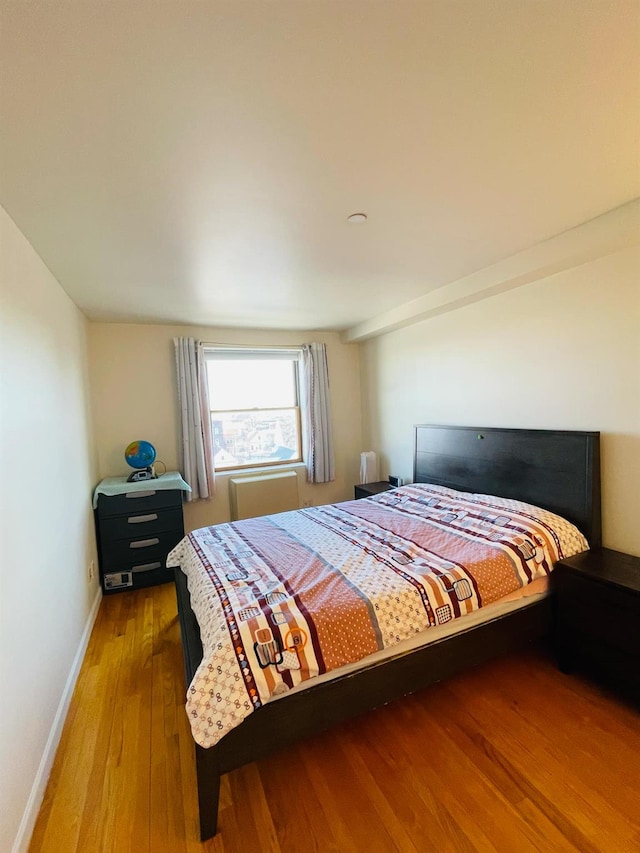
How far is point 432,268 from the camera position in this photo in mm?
2598

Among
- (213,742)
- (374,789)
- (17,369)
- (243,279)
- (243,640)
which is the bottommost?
(374,789)

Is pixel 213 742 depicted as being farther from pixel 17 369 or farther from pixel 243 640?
pixel 17 369

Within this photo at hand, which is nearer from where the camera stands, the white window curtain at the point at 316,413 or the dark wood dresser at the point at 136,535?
the dark wood dresser at the point at 136,535

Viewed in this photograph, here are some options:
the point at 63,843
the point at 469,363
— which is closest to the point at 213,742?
the point at 63,843

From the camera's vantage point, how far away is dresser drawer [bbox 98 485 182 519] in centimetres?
314

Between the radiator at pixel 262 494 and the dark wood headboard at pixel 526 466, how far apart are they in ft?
4.68

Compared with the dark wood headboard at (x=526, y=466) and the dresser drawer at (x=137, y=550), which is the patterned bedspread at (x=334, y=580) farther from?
the dresser drawer at (x=137, y=550)

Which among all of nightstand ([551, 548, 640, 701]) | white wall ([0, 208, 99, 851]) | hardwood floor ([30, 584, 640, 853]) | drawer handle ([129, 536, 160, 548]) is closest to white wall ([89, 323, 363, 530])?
drawer handle ([129, 536, 160, 548])

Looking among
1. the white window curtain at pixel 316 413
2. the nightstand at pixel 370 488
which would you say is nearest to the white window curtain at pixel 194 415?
the white window curtain at pixel 316 413

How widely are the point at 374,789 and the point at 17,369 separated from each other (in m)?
2.17

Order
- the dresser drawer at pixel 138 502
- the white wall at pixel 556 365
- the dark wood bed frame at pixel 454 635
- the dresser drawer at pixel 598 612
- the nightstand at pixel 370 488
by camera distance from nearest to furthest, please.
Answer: the dark wood bed frame at pixel 454 635 < the dresser drawer at pixel 598 612 < the white wall at pixel 556 365 < the dresser drawer at pixel 138 502 < the nightstand at pixel 370 488

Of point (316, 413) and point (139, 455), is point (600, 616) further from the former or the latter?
point (139, 455)

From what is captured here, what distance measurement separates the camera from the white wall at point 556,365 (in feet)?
6.98

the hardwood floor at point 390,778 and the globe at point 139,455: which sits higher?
the globe at point 139,455
